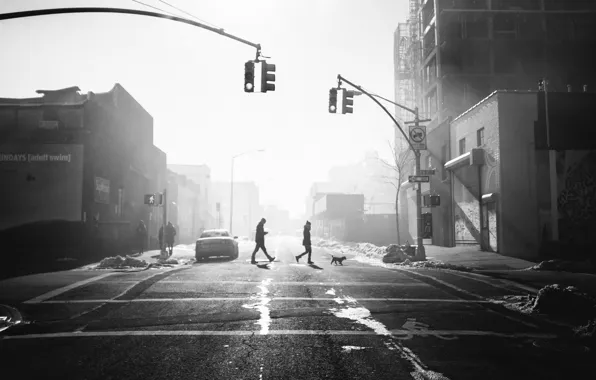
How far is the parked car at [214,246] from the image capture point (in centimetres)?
2312

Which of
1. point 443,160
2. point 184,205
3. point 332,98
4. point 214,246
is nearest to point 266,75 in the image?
point 332,98

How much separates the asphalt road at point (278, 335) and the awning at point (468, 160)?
14527 mm

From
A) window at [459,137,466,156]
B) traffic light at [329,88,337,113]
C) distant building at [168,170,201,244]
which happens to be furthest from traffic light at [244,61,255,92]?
distant building at [168,170,201,244]

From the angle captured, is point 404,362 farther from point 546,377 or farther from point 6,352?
point 6,352

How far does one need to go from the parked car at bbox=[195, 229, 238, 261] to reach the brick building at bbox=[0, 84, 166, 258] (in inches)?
254

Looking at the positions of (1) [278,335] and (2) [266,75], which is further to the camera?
(2) [266,75]

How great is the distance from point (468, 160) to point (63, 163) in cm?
2171

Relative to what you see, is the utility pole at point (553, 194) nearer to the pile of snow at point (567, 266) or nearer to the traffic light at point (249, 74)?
the pile of snow at point (567, 266)

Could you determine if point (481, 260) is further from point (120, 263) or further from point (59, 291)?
point (59, 291)

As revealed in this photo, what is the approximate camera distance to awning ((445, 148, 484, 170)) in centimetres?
2500

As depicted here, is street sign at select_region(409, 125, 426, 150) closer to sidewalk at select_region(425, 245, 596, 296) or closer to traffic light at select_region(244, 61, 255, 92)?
sidewalk at select_region(425, 245, 596, 296)

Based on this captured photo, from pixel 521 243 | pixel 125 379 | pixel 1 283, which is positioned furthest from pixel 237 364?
pixel 521 243

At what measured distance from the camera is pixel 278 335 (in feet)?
21.8

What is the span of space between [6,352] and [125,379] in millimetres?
2234
